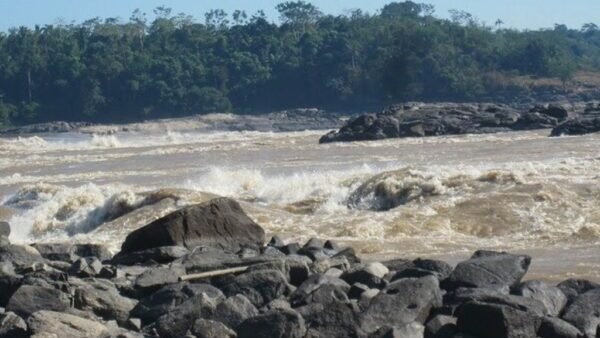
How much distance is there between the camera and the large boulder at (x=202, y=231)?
54.0 feet

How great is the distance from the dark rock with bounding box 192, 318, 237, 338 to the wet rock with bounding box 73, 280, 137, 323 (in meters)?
1.26

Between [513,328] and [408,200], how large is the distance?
587 inches

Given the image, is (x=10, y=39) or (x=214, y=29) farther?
(x=214, y=29)

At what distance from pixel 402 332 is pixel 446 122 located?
177 ft

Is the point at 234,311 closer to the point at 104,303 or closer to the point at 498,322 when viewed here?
the point at 104,303

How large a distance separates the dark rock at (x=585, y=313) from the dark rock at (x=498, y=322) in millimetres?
497

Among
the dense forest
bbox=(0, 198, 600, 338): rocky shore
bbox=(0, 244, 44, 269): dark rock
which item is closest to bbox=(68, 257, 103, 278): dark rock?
bbox=(0, 198, 600, 338): rocky shore

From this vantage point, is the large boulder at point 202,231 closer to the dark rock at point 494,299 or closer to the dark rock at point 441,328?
the dark rock at point 494,299

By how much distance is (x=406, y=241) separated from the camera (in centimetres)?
2095

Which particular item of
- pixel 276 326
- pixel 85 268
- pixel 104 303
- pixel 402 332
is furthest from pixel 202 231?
pixel 402 332

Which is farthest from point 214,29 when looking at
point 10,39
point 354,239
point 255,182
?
point 354,239

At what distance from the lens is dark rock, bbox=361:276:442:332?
36.4ft

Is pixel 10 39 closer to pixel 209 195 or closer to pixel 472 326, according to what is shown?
pixel 209 195

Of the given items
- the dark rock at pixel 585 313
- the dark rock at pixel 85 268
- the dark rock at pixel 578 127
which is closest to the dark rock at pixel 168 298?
the dark rock at pixel 85 268
